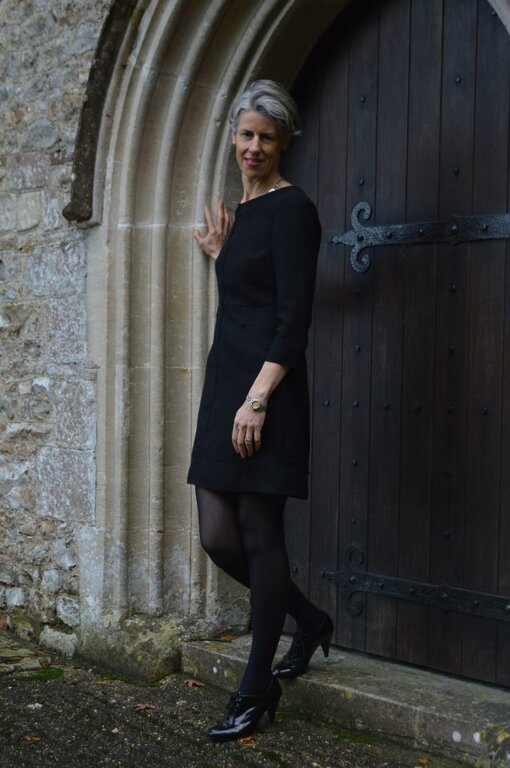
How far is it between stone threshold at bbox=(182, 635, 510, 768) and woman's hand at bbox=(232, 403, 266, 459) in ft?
2.68

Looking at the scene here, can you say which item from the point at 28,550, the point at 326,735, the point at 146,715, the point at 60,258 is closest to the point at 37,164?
the point at 60,258

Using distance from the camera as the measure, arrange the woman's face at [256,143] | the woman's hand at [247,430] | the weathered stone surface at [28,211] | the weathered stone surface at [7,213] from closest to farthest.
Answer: the woman's hand at [247,430] → the woman's face at [256,143] → the weathered stone surface at [28,211] → the weathered stone surface at [7,213]

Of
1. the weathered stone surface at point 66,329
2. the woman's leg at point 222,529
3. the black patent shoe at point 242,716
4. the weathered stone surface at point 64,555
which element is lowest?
the black patent shoe at point 242,716

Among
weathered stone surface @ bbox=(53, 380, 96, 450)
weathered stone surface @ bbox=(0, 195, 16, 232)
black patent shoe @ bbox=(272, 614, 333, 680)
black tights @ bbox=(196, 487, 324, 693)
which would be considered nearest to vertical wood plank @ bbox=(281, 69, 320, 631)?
black patent shoe @ bbox=(272, 614, 333, 680)

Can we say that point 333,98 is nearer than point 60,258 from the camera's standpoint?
Yes

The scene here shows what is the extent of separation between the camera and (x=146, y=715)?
3.44m

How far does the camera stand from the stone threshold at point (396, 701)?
296cm

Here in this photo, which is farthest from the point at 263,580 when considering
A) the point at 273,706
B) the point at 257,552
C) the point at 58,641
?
the point at 58,641

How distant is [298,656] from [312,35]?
83.7 inches

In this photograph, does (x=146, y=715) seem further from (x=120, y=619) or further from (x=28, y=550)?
(x=28, y=550)

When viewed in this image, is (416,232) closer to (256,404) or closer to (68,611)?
(256,404)

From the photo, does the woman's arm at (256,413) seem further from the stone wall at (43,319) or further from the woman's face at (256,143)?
the stone wall at (43,319)

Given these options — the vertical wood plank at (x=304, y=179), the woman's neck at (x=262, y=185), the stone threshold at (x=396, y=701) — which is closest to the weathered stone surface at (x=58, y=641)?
the stone threshold at (x=396, y=701)

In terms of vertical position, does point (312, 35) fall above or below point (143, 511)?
above
